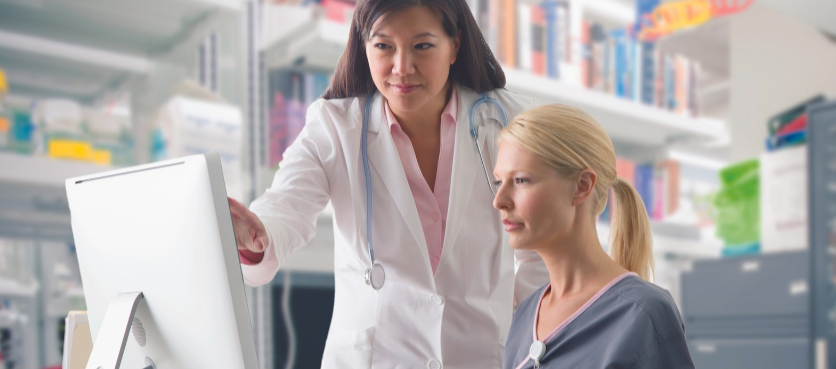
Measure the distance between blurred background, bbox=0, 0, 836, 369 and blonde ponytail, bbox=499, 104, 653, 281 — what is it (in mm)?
1036

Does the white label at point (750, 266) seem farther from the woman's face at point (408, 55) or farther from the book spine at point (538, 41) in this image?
the woman's face at point (408, 55)

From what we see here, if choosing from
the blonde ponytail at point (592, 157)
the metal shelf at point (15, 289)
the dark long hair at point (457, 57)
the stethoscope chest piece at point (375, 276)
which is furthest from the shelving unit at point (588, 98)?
the blonde ponytail at point (592, 157)

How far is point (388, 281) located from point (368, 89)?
0.38m

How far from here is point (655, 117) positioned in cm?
302

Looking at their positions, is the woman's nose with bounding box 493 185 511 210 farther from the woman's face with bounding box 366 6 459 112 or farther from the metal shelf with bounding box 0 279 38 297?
the metal shelf with bounding box 0 279 38 297

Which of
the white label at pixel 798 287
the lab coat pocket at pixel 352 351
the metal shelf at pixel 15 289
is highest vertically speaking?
the lab coat pocket at pixel 352 351

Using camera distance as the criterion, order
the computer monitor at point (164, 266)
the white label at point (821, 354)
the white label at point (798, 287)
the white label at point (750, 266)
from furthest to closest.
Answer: the white label at point (750, 266), the white label at point (798, 287), the white label at point (821, 354), the computer monitor at point (164, 266)

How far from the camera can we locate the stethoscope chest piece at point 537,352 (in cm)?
96

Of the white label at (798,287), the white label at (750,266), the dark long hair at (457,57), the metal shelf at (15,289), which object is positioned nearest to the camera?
the dark long hair at (457,57)

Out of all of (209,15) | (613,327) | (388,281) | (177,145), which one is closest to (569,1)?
(209,15)

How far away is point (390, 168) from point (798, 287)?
7.65ft

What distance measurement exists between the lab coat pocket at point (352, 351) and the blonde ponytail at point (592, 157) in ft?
1.34

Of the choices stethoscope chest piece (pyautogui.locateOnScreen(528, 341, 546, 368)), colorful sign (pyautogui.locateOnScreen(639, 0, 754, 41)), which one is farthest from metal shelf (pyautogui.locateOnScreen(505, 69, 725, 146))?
stethoscope chest piece (pyautogui.locateOnScreen(528, 341, 546, 368))

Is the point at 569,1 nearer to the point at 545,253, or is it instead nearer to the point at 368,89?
the point at 368,89
